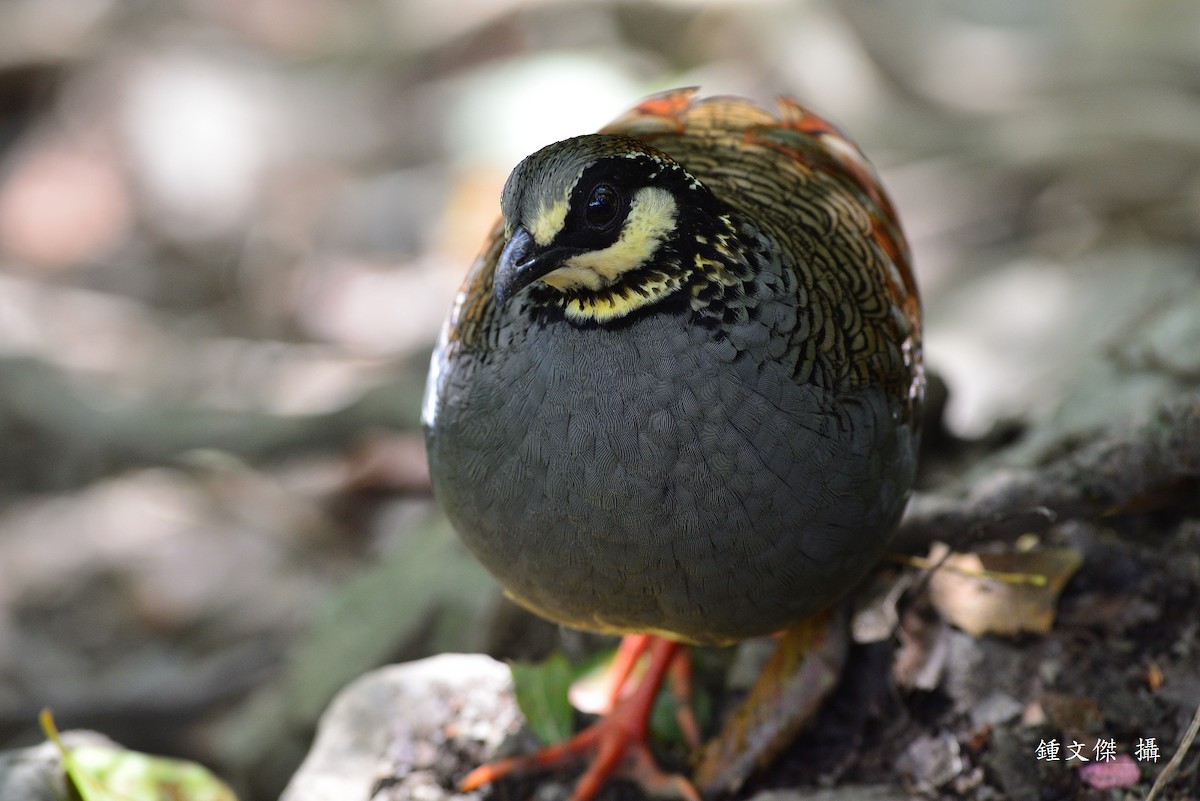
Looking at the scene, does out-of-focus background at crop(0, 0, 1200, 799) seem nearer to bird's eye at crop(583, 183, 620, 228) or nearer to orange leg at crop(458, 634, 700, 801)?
orange leg at crop(458, 634, 700, 801)

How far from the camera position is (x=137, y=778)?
377 centimetres

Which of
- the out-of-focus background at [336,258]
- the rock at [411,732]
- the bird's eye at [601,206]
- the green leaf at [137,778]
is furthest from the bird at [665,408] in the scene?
the out-of-focus background at [336,258]

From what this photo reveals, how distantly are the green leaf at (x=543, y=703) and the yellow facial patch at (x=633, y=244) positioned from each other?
1540 millimetres

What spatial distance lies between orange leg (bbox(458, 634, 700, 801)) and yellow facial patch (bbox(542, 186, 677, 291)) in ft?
4.89

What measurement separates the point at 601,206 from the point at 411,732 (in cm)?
197

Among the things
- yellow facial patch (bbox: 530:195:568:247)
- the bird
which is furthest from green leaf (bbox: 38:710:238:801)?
yellow facial patch (bbox: 530:195:568:247)

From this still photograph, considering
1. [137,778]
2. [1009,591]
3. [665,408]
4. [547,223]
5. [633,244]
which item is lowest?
[137,778]

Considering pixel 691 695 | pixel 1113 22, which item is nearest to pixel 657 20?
pixel 1113 22

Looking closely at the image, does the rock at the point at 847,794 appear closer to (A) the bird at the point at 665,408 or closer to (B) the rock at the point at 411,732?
(A) the bird at the point at 665,408

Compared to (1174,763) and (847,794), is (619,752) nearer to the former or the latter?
(847,794)

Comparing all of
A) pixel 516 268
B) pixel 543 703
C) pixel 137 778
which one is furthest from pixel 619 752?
pixel 516 268

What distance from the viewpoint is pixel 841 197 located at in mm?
3561

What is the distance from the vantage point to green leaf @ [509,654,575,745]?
3.79 metres

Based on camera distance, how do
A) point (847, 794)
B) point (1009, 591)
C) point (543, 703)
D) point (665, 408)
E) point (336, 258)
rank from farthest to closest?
point (336, 258) < point (543, 703) < point (1009, 591) < point (847, 794) < point (665, 408)
